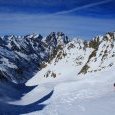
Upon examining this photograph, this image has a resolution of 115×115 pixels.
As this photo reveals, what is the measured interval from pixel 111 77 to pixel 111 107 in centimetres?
1376

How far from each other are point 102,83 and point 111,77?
2.02m

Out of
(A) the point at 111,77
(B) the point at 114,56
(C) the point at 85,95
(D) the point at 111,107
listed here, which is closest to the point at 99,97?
(C) the point at 85,95

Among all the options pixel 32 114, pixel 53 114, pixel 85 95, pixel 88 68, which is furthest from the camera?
pixel 88 68

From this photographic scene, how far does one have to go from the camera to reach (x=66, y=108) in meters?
28.0

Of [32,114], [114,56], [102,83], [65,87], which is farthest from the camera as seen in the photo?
[114,56]

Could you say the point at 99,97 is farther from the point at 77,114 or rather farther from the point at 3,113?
the point at 3,113

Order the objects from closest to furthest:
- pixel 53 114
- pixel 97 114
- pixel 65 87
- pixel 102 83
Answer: pixel 97 114 → pixel 53 114 → pixel 102 83 → pixel 65 87

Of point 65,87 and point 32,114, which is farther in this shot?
point 65,87

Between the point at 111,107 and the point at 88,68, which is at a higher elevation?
the point at 111,107

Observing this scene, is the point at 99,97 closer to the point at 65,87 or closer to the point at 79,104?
the point at 79,104

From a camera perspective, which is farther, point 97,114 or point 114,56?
point 114,56

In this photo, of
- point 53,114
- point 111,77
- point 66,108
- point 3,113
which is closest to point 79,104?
point 66,108

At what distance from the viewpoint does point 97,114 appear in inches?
934

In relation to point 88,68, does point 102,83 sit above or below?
above
